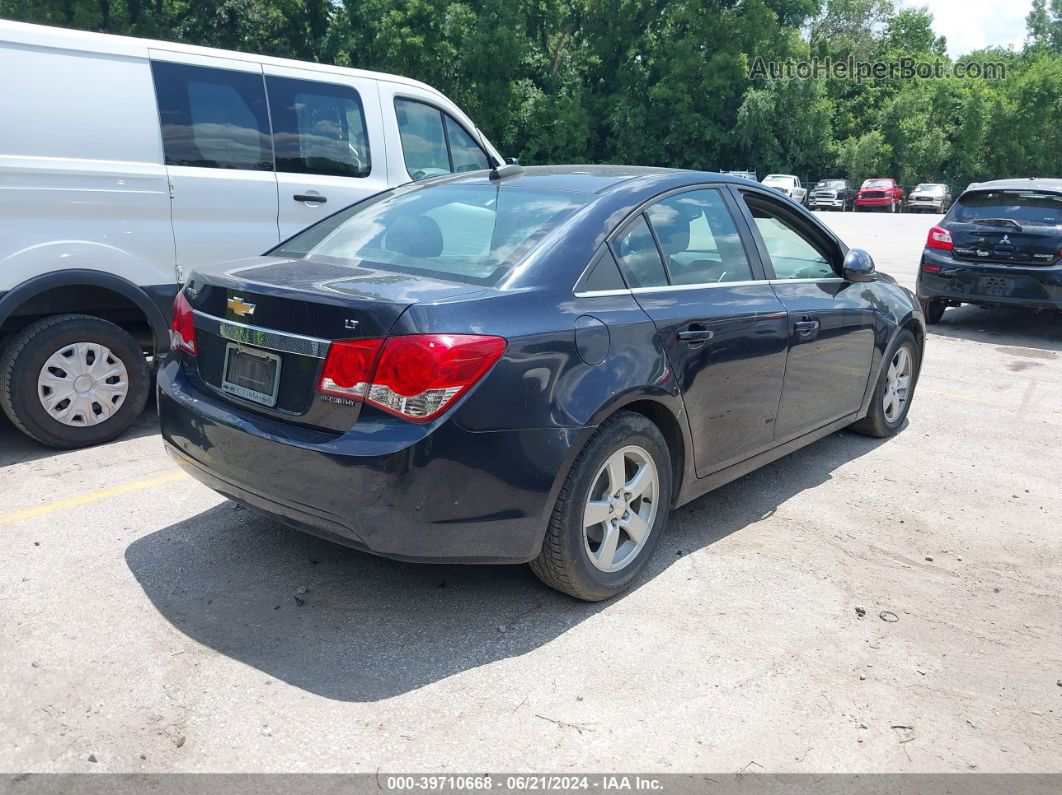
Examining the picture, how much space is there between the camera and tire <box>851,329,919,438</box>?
19.0 feet

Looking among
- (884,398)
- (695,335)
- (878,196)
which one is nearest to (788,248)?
(695,335)

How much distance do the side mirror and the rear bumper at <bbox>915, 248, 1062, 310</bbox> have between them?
5.40m

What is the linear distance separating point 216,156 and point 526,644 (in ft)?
13.0

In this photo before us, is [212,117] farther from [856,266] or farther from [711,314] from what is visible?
[856,266]

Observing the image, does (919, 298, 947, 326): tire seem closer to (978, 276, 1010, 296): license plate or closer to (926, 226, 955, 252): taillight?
(926, 226, 955, 252): taillight

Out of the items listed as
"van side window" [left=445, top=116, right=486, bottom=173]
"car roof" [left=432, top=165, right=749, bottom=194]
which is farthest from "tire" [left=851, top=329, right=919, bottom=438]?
"van side window" [left=445, top=116, right=486, bottom=173]

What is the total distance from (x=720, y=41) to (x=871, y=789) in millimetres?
49730

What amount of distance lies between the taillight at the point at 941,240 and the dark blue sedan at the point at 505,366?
6.49 metres

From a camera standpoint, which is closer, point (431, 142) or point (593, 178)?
point (593, 178)

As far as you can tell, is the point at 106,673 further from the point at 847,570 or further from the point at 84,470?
the point at 847,570

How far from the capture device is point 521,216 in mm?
3805

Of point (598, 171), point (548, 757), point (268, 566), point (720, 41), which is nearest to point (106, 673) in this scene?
point (268, 566)

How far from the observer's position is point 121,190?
5.32 meters

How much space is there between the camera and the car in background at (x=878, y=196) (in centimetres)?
4619
